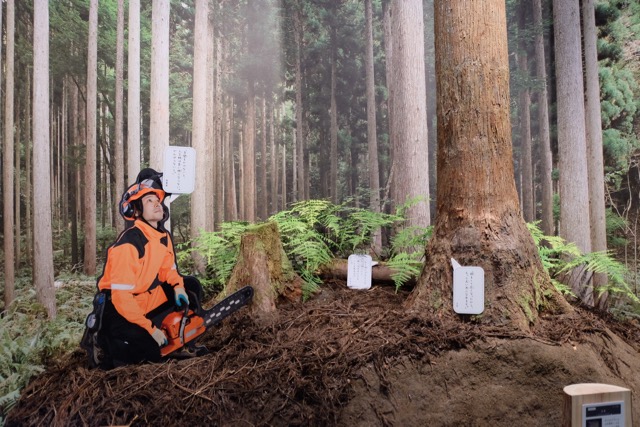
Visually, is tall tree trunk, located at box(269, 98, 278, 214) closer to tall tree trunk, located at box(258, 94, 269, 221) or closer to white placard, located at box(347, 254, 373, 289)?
tall tree trunk, located at box(258, 94, 269, 221)

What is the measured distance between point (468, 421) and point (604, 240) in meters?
3.57

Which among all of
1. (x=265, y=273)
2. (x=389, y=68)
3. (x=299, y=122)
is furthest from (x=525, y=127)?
(x=265, y=273)

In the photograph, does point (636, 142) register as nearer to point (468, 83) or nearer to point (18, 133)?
point (468, 83)

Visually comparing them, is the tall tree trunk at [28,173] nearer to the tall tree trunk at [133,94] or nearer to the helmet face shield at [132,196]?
the tall tree trunk at [133,94]

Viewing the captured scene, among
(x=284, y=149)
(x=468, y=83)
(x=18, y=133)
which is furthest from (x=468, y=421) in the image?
(x=18, y=133)

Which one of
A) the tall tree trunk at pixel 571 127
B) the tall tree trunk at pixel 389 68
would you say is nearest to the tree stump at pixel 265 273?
the tall tree trunk at pixel 389 68

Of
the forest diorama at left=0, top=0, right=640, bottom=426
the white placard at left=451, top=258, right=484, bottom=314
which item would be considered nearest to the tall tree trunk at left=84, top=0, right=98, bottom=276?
the forest diorama at left=0, top=0, right=640, bottom=426

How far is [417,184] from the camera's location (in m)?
4.76

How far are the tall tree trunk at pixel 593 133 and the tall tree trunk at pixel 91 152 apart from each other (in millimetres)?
5200

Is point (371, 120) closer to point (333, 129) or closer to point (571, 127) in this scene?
point (333, 129)

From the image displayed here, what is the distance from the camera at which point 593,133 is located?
4570 millimetres

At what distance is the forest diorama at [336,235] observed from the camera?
2.00 meters

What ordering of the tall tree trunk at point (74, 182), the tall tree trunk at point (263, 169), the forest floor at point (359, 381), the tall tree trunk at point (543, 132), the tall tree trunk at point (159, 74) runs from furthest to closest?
the tall tree trunk at point (543, 132) → the tall tree trunk at point (263, 169) → the tall tree trunk at point (159, 74) → the tall tree trunk at point (74, 182) → the forest floor at point (359, 381)

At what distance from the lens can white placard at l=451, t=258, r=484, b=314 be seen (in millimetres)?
2410
